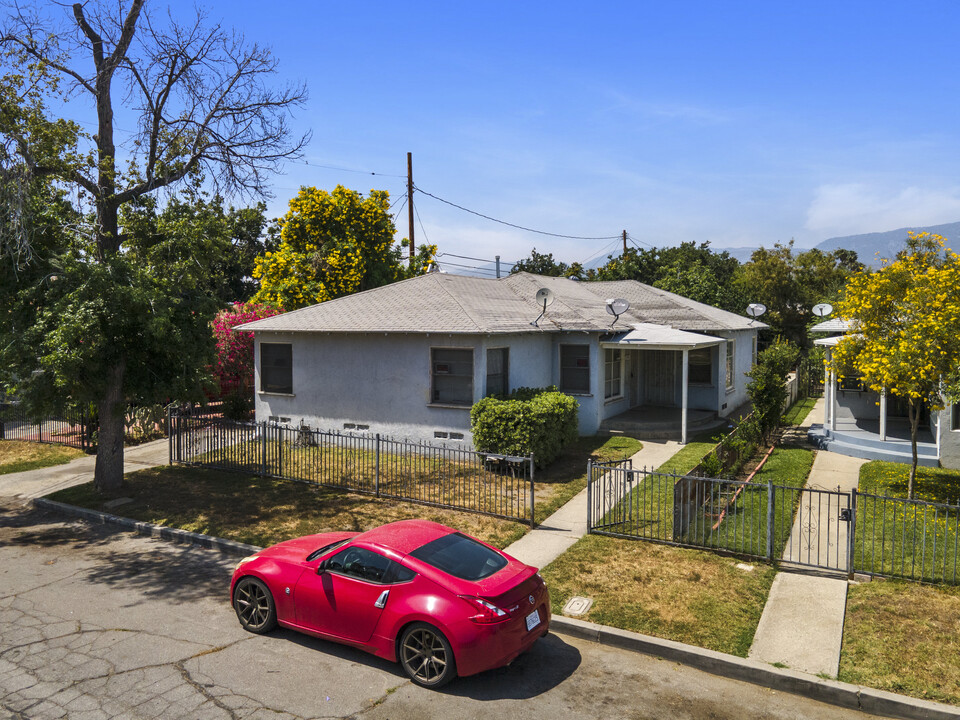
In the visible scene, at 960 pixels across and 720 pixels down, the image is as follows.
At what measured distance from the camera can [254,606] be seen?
7820 mm

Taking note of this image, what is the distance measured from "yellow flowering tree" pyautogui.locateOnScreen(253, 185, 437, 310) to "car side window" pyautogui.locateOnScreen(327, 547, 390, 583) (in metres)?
22.5

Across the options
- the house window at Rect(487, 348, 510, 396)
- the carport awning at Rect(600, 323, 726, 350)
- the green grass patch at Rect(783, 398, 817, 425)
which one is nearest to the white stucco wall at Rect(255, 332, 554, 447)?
the house window at Rect(487, 348, 510, 396)

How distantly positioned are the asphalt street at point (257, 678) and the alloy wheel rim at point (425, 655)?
0.54 ft

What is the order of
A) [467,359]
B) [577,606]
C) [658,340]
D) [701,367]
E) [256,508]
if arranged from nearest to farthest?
[577,606], [256,508], [467,359], [658,340], [701,367]

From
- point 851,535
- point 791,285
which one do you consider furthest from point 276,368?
point 791,285

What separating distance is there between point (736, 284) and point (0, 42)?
38349mm

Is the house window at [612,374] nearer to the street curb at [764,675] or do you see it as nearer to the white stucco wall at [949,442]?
the white stucco wall at [949,442]

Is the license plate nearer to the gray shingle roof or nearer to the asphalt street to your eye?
the asphalt street

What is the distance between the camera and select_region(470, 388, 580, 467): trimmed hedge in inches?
576

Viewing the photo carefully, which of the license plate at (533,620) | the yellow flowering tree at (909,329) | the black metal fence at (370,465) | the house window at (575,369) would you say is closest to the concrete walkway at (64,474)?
the black metal fence at (370,465)

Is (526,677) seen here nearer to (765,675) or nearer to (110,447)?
(765,675)

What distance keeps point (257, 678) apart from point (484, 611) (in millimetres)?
2452

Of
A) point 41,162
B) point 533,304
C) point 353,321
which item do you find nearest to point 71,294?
point 41,162

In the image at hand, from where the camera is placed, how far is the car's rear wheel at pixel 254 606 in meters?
7.67
